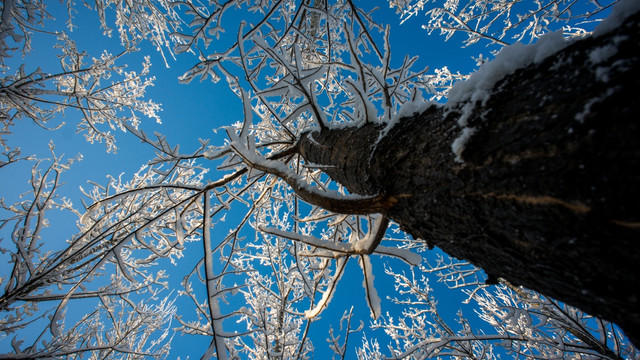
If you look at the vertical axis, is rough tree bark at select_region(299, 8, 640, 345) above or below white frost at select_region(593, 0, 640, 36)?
below

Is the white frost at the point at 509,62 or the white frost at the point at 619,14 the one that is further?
the white frost at the point at 509,62

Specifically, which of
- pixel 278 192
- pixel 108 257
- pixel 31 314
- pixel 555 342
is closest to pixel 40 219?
pixel 31 314

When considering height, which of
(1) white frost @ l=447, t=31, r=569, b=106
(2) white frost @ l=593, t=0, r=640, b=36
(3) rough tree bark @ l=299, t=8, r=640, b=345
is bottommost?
(3) rough tree bark @ l=299, t=8, r=640, b=345

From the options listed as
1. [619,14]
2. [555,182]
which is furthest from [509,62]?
[555,182]

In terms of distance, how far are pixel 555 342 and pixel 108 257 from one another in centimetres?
378

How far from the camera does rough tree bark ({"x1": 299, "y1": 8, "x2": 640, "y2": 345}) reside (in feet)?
1.03

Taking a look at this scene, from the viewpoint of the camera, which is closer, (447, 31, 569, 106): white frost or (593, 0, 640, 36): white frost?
(593, 0, 640, 36): white frost

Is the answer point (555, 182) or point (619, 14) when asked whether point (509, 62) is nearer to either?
point (619, 14)

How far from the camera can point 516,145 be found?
0.42 m

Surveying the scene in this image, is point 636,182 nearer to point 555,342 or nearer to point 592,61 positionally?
point 592,61

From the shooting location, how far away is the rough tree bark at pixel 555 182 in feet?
1.03

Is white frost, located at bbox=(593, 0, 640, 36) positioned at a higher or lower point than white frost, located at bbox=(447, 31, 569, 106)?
lower

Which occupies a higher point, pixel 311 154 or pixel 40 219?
pixel 40 219

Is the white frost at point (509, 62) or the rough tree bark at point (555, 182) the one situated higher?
the white frost at point (509, 62)
